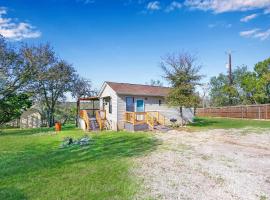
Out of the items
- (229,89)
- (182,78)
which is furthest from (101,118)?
(229,89)

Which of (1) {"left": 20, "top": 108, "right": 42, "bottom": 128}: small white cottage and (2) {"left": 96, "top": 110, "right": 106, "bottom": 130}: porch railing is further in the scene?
(1) {"left": 20, "top": 108, "right": 42, "bottom": 128}: small white cottage

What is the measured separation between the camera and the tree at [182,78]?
1515cm

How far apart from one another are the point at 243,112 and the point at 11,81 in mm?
24769

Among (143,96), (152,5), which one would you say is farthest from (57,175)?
(152,5)

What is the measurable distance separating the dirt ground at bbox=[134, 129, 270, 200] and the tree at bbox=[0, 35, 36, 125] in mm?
5341

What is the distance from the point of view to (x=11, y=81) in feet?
25.3

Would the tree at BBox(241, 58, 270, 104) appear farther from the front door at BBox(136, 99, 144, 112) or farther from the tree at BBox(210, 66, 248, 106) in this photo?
the front door at BBox(136, 99, 144, 112)

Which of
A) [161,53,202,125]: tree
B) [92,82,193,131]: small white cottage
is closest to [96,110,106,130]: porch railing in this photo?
[92,82,193,131]: small white cottage

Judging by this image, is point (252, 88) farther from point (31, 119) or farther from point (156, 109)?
point (31, 119)

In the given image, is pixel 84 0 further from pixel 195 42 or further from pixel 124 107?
pixel 195 42

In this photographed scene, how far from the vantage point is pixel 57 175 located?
4754 mm

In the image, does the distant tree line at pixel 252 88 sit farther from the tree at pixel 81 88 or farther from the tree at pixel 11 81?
the tree at pixel 11 81

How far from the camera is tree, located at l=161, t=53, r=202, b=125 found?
49.7 feet

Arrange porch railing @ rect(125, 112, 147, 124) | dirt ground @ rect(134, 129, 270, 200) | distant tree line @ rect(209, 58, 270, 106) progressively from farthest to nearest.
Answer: distant tree line @ rect(209, 58, 270, 106)
porch railing @ rect(125, 112, 147, 124)
dirt ground @ rect(134, 129, 270, 200)
